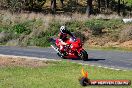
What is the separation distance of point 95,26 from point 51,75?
19593mm

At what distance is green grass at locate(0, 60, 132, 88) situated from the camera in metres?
14.9

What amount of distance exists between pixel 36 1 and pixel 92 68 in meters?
43.4

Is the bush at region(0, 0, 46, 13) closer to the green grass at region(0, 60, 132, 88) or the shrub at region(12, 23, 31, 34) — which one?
the shrub at region(12, 23, 31, 34)

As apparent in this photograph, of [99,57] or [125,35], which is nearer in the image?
[99,57]

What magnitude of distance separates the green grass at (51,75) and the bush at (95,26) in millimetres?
14872

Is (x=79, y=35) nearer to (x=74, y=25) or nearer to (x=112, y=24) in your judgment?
(x=74, y=25)

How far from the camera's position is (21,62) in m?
20.5

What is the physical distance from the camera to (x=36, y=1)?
204ft

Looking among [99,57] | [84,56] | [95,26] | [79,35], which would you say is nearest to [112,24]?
[95,26]

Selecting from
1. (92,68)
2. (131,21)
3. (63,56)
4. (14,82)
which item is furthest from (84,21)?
(14,82)

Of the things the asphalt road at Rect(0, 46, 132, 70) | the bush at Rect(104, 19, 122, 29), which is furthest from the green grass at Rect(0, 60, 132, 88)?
the bush at Rect(104, 19, 122, 29)

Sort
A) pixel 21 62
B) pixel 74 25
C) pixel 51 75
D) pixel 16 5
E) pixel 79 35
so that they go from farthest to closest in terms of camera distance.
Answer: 1. pixel 16 5
2. pixel 74 25
3. pixel 79 35
4. pixel 21 62
5. pixel 51 75

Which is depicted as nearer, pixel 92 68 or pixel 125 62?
pixel 92 68

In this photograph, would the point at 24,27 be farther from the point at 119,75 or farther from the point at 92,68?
the point at 119,75
